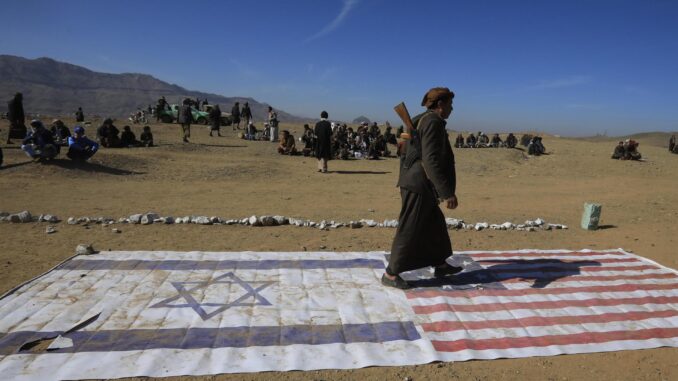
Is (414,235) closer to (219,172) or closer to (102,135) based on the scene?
(219,172)

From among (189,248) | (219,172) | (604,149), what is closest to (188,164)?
(219,172)

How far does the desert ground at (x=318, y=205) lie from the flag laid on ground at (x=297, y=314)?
174mm

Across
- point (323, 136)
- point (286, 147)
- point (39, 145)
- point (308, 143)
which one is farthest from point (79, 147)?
point (308, 143)

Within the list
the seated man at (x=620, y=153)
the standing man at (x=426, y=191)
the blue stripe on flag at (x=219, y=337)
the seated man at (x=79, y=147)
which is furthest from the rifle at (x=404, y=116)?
the seated man at (x=620, y=153)

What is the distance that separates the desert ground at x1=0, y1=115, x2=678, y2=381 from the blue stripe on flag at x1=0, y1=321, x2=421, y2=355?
0.31 metres

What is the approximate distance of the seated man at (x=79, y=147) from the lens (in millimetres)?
10031

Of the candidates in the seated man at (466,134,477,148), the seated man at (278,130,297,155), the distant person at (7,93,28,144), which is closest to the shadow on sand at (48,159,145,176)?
the distant person at (7,93,28,144)

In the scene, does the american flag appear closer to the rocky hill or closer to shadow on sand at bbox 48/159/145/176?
shadow on sand at bbox 48/159/145/176

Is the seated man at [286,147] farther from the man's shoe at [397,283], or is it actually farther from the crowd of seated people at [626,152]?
the crowd of seated people at [626,152]

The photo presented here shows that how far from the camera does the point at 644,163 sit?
17297 millimetres

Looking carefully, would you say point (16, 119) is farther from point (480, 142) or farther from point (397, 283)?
point (480, 142)

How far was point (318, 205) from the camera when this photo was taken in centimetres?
773

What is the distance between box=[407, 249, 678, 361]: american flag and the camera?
3.10 m

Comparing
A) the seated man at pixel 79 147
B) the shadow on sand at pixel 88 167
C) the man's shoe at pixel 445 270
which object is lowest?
the man's shoe at pixel 445 270
